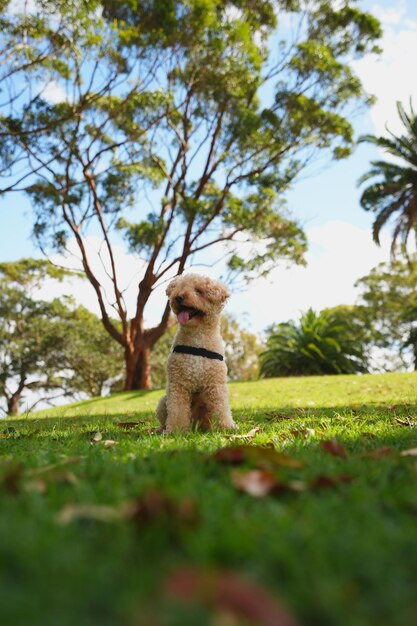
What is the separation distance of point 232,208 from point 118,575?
53.1ft

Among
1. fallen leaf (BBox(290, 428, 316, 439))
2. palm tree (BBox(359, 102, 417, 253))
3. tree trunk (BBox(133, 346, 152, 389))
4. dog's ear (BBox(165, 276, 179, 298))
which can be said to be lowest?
fallen leaf (BBox(290, 428, 316, 439))

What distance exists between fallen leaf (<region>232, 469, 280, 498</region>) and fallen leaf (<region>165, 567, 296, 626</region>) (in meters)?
0.63

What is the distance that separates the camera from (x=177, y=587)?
98 cm

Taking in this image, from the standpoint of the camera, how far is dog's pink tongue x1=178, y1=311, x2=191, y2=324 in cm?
404

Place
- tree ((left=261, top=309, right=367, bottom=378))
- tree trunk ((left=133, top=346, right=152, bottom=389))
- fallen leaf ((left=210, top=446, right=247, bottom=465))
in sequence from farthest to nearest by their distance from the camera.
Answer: tree ((left=261, top=309, right=367, bottom=378)) → tree trunk ((left=133, top=346, right=152, bottom=389)) → fallen leaf ((left=210, top=446, right=247, bottom=465))

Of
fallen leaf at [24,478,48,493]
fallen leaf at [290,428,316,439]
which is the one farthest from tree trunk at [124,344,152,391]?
fallen leaf at [24,478,48,493]

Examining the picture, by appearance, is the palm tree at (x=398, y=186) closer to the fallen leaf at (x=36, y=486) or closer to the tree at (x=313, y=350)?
the tree at (x=313, y=350)

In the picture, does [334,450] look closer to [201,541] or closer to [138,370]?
[201,541]

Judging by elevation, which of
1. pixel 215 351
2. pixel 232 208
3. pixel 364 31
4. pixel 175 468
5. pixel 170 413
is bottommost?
pixel 175 468

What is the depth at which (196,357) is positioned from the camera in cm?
412

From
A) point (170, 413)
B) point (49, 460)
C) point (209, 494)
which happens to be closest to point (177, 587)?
point (209, 494)

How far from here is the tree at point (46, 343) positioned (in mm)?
26500

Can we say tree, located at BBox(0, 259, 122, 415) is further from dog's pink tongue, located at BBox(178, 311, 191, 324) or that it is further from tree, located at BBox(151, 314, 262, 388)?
dog's pink tongue, located at BBox(178, 311, 191, 324)

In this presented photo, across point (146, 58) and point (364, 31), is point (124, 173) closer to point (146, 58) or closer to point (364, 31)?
point (146, 58)
